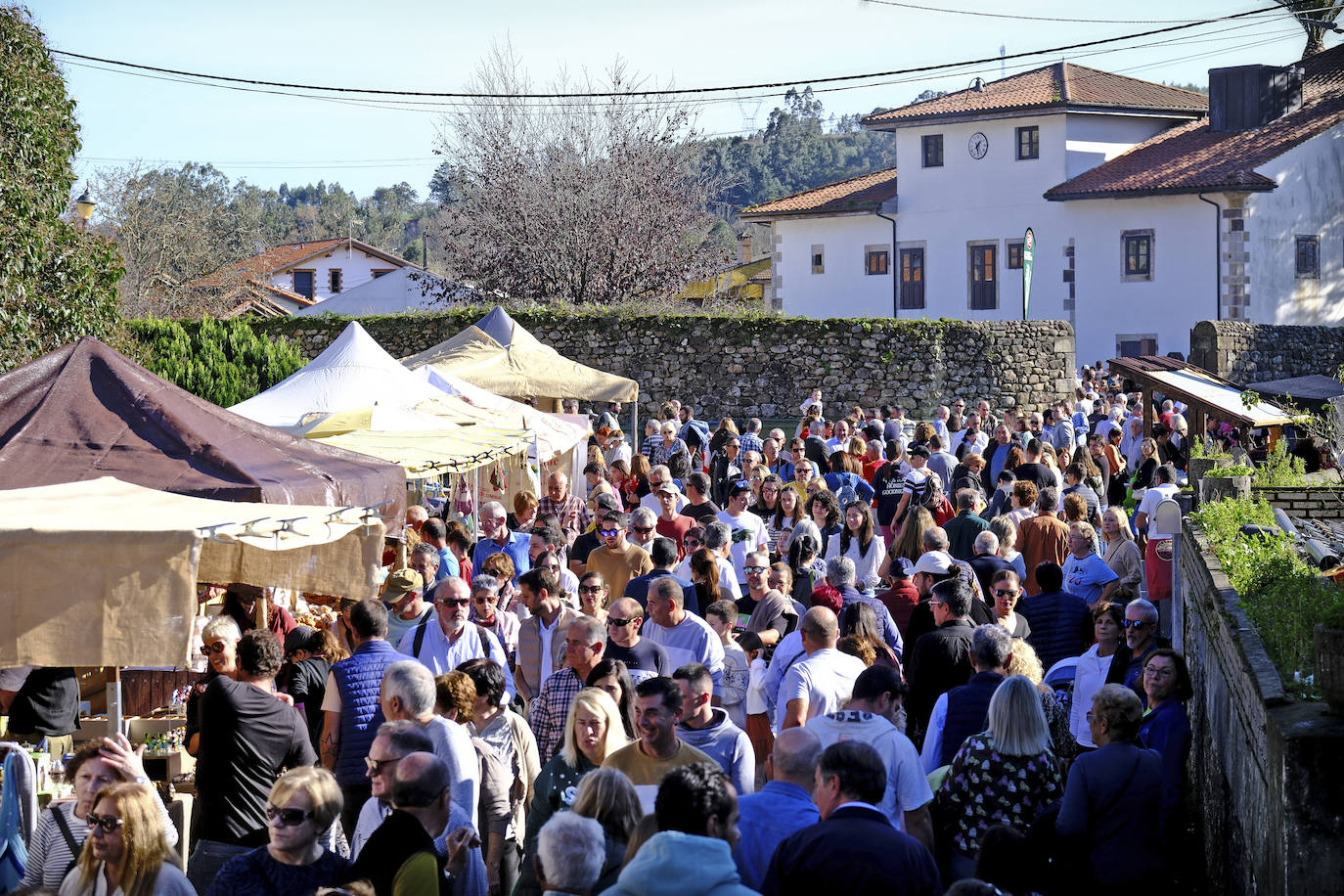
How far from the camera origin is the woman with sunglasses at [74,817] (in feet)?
16.8

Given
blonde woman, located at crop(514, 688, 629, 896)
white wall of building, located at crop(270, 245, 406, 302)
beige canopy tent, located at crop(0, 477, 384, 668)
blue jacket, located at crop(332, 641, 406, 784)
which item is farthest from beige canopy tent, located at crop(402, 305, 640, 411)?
white wall of building, located at crop(270, 245, 406, 302)

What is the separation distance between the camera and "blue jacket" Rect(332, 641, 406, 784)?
20.9 ft

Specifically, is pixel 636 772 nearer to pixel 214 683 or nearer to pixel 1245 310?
pixel 214 683

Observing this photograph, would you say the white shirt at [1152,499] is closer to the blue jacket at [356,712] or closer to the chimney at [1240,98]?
the blue jacket at [356,712]

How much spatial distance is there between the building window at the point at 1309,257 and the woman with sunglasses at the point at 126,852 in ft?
134

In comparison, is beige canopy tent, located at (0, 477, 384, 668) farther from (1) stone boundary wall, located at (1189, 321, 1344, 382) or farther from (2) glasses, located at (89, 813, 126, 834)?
(1) stone boundary wall, located at (1189, 321, 1344, 382)

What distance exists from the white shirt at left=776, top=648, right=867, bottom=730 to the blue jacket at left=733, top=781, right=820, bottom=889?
1.56m

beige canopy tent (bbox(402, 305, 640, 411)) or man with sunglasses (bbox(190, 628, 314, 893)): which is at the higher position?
beige canopy tent (bbox(402, 305, 640, 411))

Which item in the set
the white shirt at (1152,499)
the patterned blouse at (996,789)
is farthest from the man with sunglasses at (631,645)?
the white shirt at (1152,499)

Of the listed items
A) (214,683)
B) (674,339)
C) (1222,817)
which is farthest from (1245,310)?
(214,683)

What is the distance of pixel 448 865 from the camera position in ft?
16.3

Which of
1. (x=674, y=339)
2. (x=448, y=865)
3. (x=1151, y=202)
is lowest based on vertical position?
(x=448, y=865)

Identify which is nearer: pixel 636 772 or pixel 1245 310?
pixel 636 772

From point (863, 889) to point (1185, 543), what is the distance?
6.53 metres
